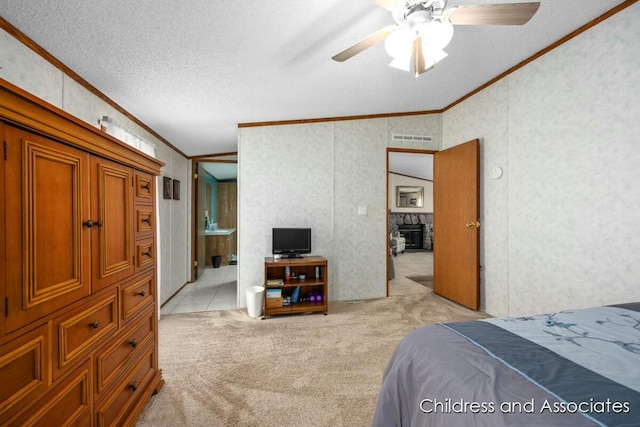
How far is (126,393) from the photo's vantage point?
1479 millimetres

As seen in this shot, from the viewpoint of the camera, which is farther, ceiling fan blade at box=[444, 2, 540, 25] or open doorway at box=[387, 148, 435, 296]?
open doorway at box=[387, 148, 435, 296]

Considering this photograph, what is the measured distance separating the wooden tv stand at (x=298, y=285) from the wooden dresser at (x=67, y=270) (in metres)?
1.59

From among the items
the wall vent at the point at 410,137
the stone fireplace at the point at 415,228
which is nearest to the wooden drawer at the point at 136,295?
the wall vent at the point at 410,137

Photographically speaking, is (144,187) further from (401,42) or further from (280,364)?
(401,42)

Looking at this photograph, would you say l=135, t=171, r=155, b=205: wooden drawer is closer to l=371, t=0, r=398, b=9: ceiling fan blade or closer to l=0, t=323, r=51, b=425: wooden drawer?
l=0, t=323, r=51, b=425: wooden drawer

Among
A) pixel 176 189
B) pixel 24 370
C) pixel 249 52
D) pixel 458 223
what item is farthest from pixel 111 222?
pixel 458 223

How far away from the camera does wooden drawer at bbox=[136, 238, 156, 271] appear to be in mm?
1633

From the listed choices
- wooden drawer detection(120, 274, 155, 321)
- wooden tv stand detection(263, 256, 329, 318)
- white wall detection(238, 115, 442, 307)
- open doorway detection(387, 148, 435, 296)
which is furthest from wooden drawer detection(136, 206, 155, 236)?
open doorway detection(387, 148, 435, 296)

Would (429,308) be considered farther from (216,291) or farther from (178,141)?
(178,141)

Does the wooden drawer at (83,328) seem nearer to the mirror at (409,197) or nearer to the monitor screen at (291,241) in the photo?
the monitor screen at (291,241)

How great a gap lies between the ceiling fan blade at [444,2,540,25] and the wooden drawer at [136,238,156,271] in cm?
215

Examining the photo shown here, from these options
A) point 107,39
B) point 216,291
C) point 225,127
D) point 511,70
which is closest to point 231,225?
point 216,291

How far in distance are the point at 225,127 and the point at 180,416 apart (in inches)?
123

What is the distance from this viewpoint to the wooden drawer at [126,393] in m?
1.28
